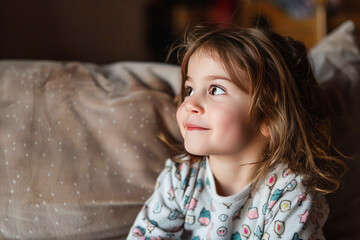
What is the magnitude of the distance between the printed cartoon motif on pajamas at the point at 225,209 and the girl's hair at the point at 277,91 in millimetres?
33

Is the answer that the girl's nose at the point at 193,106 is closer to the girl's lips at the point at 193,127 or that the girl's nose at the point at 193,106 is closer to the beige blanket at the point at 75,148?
the girl's lips at the point at 193,127

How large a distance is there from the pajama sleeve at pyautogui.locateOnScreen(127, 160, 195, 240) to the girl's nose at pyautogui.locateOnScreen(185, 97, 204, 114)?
0.19 m

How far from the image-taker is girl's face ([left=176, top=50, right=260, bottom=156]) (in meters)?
0.73

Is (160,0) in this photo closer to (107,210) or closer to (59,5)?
(59,5)

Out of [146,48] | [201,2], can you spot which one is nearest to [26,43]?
[146,48]

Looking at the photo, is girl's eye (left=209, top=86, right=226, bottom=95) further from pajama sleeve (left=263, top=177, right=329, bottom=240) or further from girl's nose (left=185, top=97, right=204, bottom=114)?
pajama sleeve (left=263, top=177, right=329, bottom=240)

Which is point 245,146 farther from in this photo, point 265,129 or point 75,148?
point 75,148

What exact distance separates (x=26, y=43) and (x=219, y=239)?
7.76 ft

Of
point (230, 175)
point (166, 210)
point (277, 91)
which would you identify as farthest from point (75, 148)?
point (277, 91)

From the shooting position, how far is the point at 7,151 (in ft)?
2.81

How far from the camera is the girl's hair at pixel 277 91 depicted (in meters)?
0.73

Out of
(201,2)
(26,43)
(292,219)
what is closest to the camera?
(292,219)

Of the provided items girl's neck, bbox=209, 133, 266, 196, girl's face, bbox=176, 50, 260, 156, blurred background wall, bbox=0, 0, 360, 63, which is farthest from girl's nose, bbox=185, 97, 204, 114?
blurred background wall, bbox=0, 0, 360, 63

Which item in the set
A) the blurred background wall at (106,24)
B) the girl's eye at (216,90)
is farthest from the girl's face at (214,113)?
the blurred background wall at (106,24)
